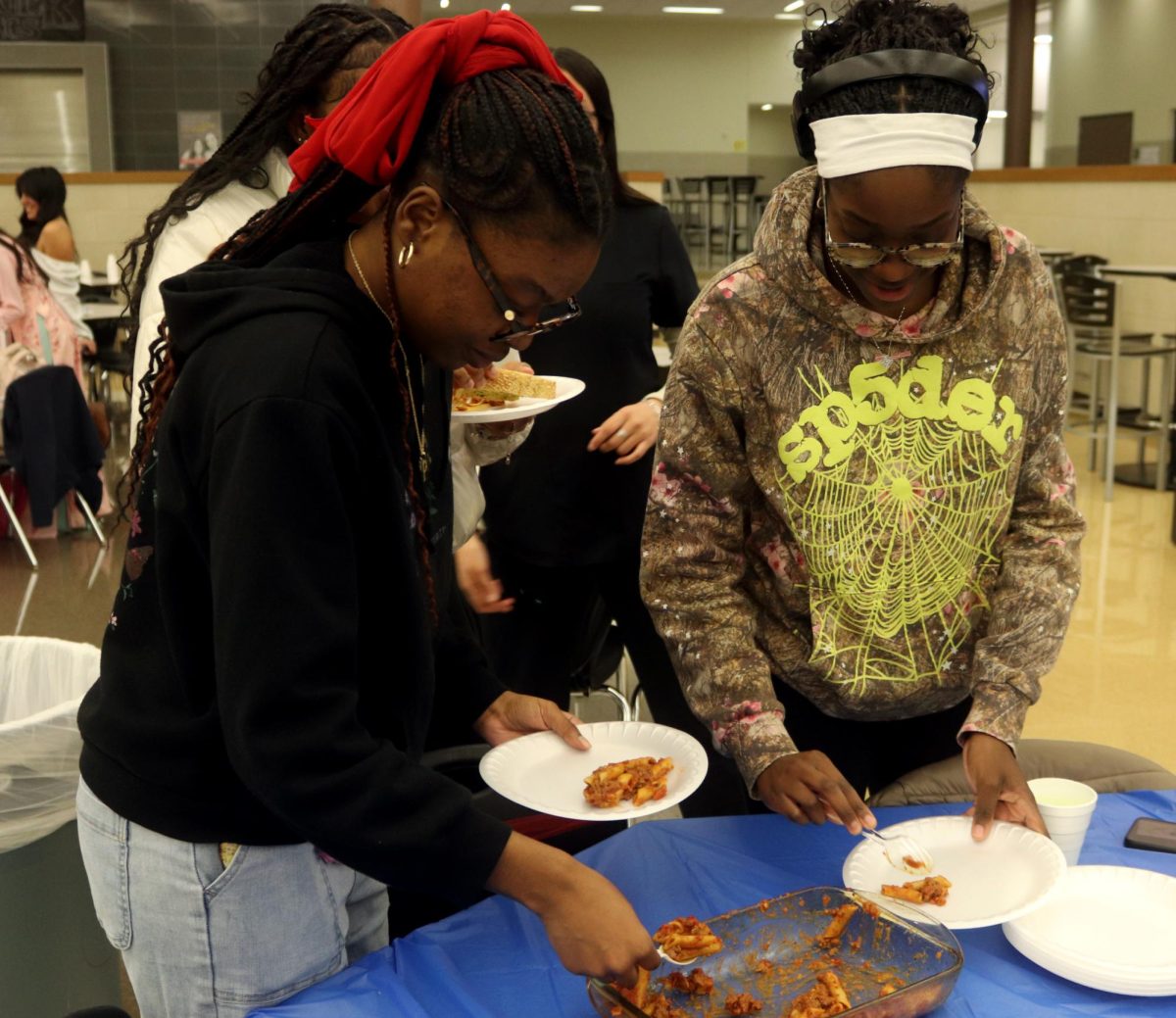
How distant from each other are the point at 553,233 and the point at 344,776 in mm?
435

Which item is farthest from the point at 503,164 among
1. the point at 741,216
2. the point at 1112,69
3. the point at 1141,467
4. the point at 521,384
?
the point at 741,216

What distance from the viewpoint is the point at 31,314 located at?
5414 millimetres

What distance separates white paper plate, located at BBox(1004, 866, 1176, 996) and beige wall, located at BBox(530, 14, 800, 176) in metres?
14.9

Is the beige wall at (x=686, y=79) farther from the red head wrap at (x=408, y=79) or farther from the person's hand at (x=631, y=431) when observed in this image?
the red head wrap at (x=408, y=79)

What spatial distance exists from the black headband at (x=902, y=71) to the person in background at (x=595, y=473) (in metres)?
0.98

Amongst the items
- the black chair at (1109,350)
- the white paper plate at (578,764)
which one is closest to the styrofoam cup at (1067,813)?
the white paper plate at (578,764)

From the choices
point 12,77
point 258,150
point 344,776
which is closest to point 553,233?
point 344,776

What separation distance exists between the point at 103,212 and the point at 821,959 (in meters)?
10.1

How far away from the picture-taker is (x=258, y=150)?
1.70m

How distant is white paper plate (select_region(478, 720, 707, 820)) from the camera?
4.23ft

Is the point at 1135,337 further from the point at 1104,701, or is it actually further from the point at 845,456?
the point at 845,456

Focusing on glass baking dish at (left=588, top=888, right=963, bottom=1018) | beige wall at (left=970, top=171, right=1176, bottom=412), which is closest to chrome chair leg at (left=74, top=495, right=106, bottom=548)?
glass baking dish at (left=588, top=888, right=963, bottom=1018)

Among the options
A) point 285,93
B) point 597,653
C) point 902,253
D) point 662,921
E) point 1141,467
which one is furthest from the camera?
point 1141,467

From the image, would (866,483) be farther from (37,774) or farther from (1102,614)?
(1102,614)
